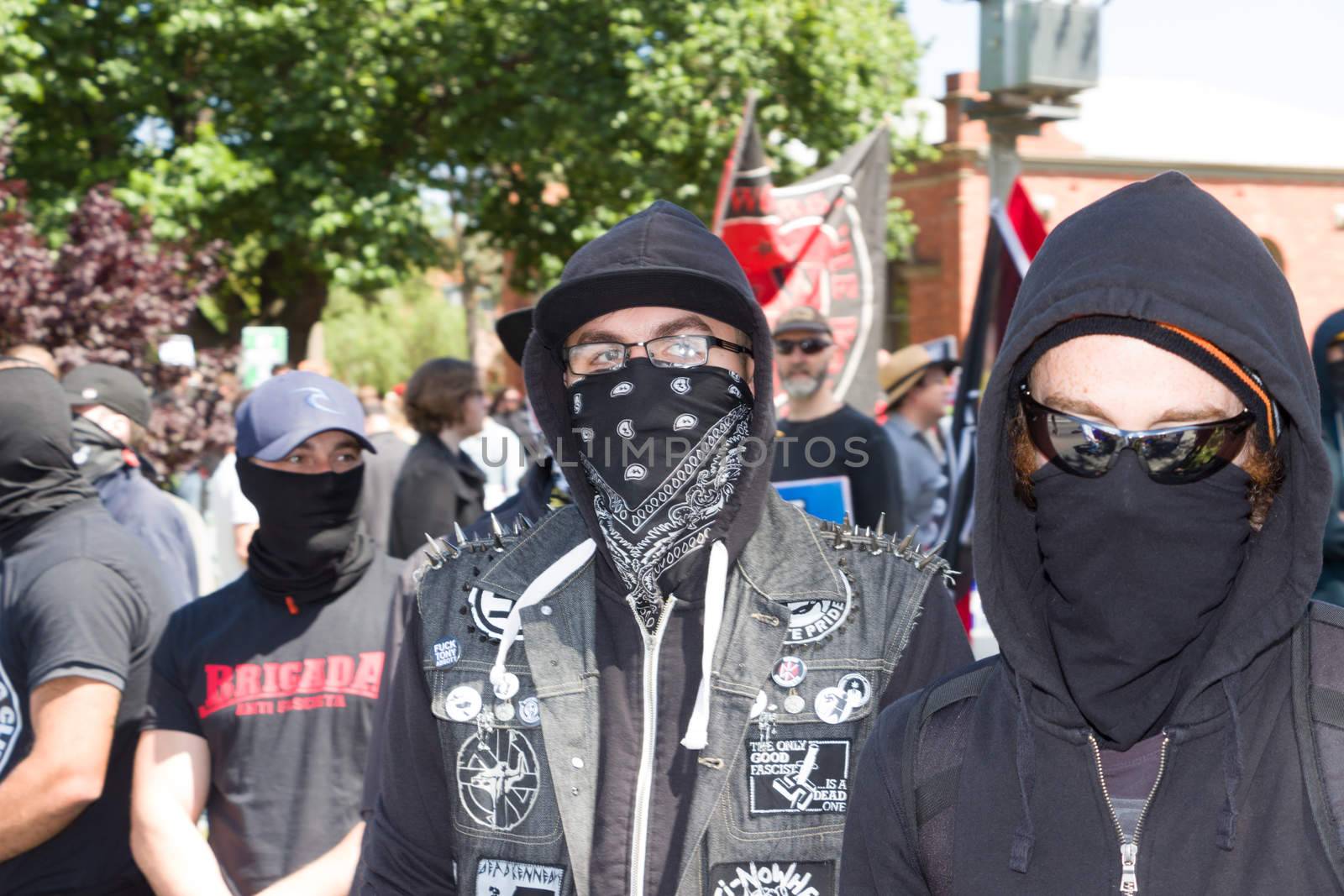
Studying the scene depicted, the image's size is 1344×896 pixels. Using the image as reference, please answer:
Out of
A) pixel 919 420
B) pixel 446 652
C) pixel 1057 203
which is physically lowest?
pixel 1057 203

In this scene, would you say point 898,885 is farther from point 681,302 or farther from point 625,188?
point 625,188

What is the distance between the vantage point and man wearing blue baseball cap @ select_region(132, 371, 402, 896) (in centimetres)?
336

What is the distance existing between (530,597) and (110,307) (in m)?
11.6

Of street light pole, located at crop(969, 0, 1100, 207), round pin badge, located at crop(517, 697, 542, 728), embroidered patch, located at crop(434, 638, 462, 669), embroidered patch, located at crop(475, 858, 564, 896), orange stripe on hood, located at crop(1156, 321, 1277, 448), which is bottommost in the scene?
embroidered patch, located at crop(475, 858, 564, 896)

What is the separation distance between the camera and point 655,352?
2602 millimetres

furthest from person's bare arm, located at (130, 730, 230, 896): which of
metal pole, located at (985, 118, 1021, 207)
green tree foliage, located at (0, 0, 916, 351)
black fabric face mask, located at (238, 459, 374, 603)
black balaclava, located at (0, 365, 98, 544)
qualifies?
green tree foliage, located at (0, 0, 916, 351)

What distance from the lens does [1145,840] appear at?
161cm

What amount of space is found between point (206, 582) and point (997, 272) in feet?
13.7

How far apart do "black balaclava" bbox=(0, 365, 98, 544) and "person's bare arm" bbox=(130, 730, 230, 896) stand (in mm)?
683

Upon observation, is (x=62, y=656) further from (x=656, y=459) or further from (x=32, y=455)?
(x=656, y=459)

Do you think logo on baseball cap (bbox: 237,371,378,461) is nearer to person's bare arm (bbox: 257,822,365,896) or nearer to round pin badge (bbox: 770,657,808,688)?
person's bare arm (bbox: 257,822,365,896)

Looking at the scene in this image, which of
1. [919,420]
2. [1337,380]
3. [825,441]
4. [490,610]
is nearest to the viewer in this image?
[490,610]

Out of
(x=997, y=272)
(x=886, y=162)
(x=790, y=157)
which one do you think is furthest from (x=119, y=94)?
(x=997, y=272)

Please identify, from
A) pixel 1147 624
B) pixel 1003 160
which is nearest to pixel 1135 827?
pixel 1147 624
